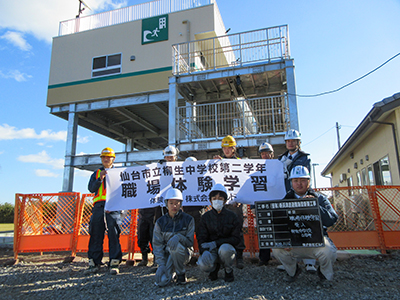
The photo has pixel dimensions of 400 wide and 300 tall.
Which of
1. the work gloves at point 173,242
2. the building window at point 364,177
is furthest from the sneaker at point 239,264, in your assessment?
the building window at point 364,177

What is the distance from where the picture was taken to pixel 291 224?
364cm

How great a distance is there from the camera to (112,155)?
17.6 feet

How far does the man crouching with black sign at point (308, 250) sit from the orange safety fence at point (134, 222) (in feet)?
5.80

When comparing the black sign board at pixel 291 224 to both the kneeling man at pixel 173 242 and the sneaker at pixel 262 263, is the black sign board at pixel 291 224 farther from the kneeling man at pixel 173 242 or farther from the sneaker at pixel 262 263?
the sneaker at pixel 262 263

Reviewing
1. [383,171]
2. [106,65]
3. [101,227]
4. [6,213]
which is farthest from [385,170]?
[6,213]

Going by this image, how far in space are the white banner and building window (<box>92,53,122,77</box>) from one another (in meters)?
12.0

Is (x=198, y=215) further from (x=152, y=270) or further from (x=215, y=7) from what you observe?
→ (x=215, y=7)

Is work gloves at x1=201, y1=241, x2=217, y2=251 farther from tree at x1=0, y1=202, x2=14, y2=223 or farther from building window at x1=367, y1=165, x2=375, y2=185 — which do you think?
tree at x1=0, y1=202, x2=14, y2=223

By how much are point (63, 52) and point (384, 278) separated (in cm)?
1905

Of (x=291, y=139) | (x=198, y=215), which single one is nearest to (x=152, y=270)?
(x=198, y=215)

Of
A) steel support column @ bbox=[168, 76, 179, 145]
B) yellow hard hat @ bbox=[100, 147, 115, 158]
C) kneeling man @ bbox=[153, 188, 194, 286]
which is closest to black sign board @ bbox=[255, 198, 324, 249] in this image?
kneeling man @ bbox=[153, 188, 194, 286]

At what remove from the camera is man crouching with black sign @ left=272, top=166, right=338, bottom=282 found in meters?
3.59

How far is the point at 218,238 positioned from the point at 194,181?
1526 millimetres

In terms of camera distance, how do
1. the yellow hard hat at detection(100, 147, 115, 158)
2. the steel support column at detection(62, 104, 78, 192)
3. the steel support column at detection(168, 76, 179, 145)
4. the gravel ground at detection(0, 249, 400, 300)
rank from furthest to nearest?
the steel support column at detection(62, 104, 78, 192) → the steel support column at detection(168, 76, 179, 145) → the yellow hard hat at detection(100, 147, 115, 158) → the gravel ground at detection(0, 249, 400, 300)
